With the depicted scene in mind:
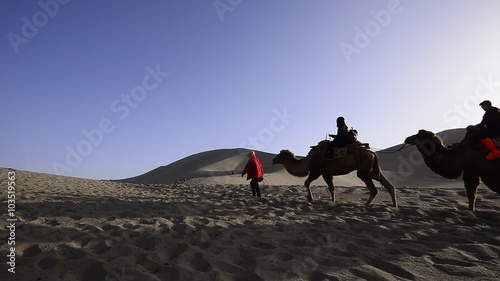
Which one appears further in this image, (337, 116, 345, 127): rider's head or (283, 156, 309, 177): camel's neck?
(283, 156, 309, 177): camel's neck

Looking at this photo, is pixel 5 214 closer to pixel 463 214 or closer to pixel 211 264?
pixel 211 264

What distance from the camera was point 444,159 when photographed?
751cm

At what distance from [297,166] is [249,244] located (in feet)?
18.1

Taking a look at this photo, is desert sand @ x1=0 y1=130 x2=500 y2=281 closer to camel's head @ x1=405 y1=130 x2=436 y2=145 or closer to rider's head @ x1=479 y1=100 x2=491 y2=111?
camel's head @ x1=405 y1=130 x2=436 y2=145

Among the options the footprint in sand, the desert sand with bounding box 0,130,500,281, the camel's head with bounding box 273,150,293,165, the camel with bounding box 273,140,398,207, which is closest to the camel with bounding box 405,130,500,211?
the desert sand with bounding box 0,130,500,281

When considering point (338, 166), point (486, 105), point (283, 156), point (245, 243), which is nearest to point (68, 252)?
point (245, 243)

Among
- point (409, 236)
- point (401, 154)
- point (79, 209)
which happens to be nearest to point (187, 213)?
point (79, 209)

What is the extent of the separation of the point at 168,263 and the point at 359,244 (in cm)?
264

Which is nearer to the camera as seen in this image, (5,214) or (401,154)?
(5,214)

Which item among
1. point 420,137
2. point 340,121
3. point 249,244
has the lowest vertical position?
point 249,244

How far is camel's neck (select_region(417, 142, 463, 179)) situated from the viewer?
7291 millimetres

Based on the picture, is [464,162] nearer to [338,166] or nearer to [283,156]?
[338,166]

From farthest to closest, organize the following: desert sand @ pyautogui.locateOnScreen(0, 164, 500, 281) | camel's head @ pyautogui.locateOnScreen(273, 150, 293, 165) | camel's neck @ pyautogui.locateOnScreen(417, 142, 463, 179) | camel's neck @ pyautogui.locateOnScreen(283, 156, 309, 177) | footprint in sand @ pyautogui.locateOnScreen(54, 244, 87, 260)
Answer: camel's head @ pyautogui.locateOnScreen(273, 150, 293, 165) → camel's neck @ pyautogui.locateOnScreen(283, 156, 309, 177) → camel's neck @ pyautogui.locateOnScreen(417, 142, 463, 179) → footprint in sand @ pyautogui.locateOnScreen(54, 244, 87, 260) → desert sand @ pyautogui.locateOnScreen(0, 164, 500, 281)

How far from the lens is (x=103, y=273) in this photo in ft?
10.7
